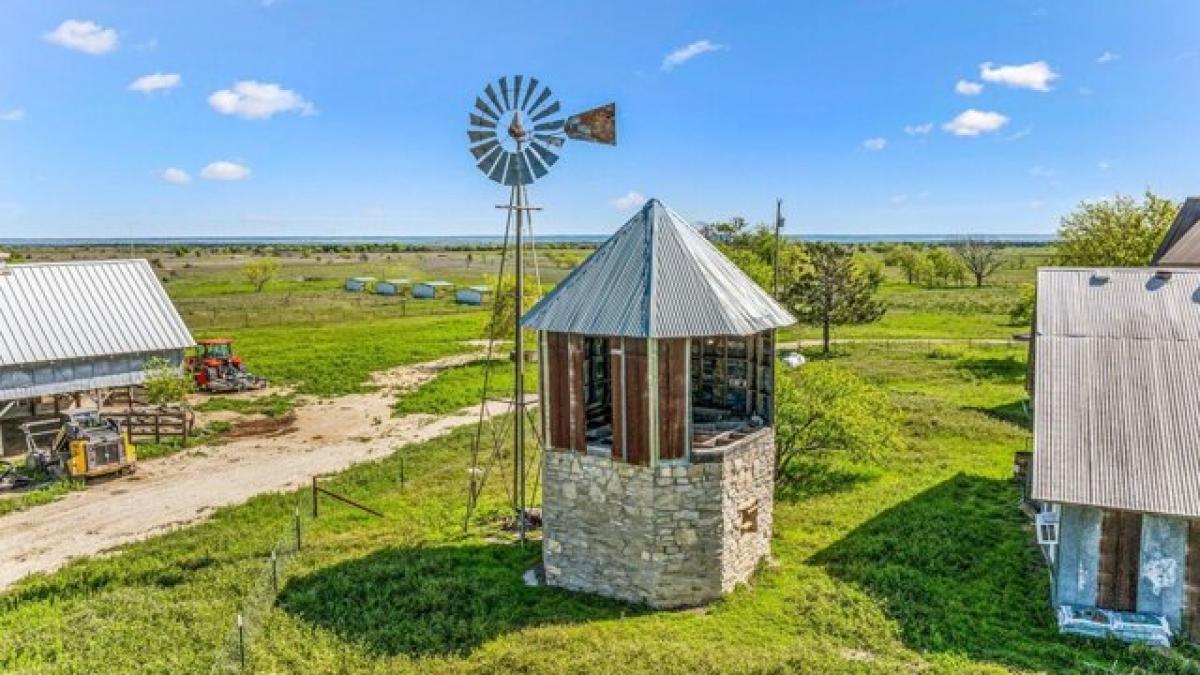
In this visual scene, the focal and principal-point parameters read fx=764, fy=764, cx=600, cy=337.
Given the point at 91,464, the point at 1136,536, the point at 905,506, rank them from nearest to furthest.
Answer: the point at 1136,536
the point at 905,506
the point at 91,464

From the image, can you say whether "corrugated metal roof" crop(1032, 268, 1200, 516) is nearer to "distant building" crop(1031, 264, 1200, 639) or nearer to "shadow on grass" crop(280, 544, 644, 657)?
"distant building" crop(1031, 264, 1200, 639)

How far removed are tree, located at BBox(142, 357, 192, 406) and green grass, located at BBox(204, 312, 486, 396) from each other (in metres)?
7.57

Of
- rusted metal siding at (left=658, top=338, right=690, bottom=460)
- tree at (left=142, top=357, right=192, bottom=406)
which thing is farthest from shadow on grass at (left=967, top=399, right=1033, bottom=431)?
tree at (left=142, top=357, right=192, bottom=406)

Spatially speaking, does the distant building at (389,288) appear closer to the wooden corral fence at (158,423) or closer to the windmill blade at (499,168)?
the wooden corral fence at (158,423)

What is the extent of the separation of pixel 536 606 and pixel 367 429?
16659mm

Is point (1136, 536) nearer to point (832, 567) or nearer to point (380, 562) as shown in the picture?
point (832, 567)

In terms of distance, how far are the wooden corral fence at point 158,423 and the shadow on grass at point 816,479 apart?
821 inches

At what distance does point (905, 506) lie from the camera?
1970cm

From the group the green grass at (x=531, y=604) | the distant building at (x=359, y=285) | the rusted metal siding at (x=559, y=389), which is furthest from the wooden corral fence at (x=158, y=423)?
the distant building at (x=359, y=285)

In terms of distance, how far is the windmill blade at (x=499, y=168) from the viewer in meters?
17.9

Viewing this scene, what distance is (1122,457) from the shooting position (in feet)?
45.5

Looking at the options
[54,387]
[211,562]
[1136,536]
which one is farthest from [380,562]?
[54,387]

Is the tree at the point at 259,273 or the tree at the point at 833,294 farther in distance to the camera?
the tree at the point at 259,273

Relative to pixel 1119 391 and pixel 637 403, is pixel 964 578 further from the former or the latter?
pixel 637 403
